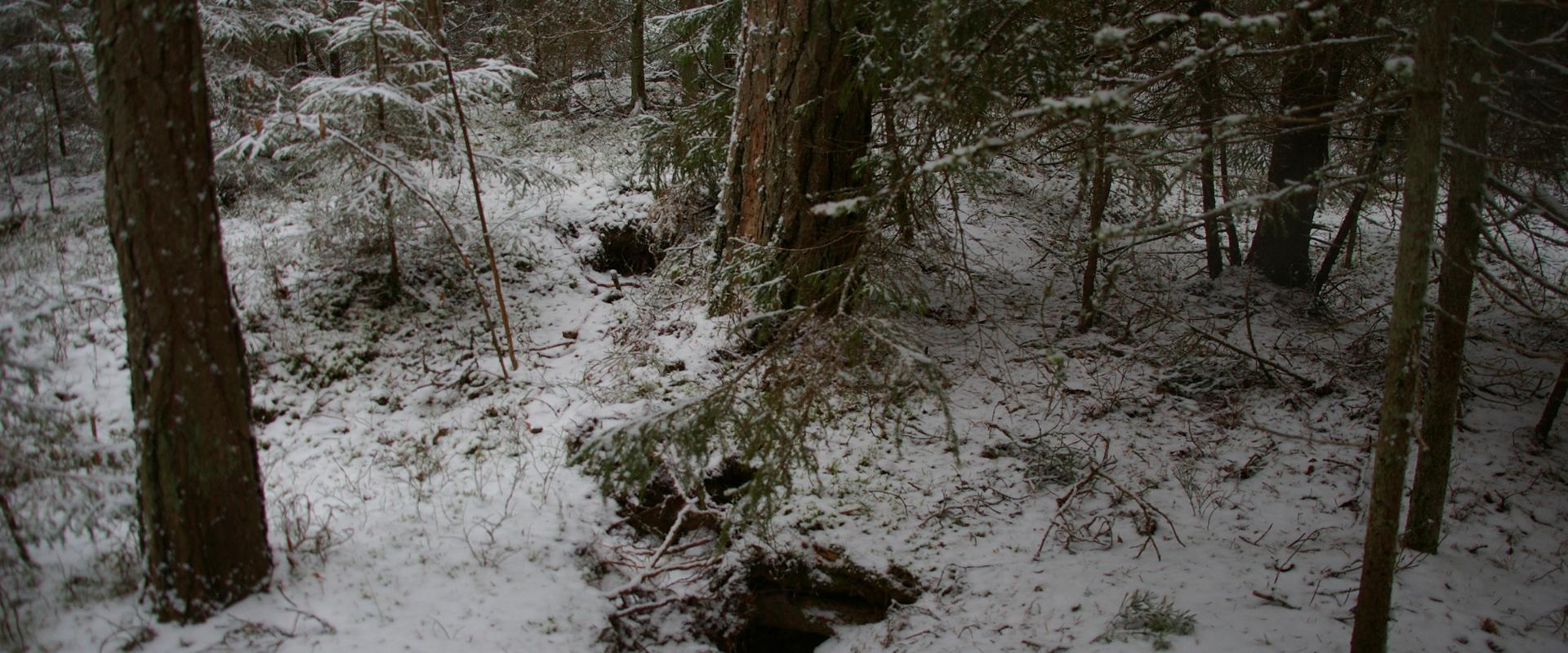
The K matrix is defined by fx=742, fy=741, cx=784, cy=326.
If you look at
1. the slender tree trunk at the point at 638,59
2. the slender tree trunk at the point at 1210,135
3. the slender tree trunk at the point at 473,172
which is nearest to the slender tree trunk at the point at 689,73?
the slender tree trunk at the point at 638,59

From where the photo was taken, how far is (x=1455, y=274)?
4664 millimetres

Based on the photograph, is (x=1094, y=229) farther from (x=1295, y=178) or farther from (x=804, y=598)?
(x=804, y=598)

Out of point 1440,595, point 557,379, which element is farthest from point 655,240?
point 1440,595

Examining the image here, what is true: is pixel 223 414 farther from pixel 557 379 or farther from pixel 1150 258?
pixel 1150 258

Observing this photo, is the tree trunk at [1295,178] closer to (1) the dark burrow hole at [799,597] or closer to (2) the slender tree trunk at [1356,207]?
(2) the slender tree trunk at [1356,207]

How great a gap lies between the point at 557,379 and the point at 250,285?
134 inches

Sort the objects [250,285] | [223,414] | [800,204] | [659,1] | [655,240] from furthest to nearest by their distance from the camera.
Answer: [659,1]
[655,240]
[250,285]
[800,204]
[223,414]

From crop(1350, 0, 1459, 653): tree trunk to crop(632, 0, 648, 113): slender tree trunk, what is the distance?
10.9m

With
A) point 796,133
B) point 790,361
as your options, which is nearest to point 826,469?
point 790,361

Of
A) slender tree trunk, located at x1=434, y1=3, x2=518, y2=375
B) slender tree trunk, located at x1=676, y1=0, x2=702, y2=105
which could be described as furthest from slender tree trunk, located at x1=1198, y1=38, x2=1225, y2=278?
slender tree trunk, located at x1=676, y1=0, x2=702, y2=105

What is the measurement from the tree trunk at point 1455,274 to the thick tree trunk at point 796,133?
3910 mm

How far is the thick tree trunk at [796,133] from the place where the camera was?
21.4 ft

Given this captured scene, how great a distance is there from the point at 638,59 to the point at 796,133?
7.70 meters

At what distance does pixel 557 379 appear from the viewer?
7172 millimetres
